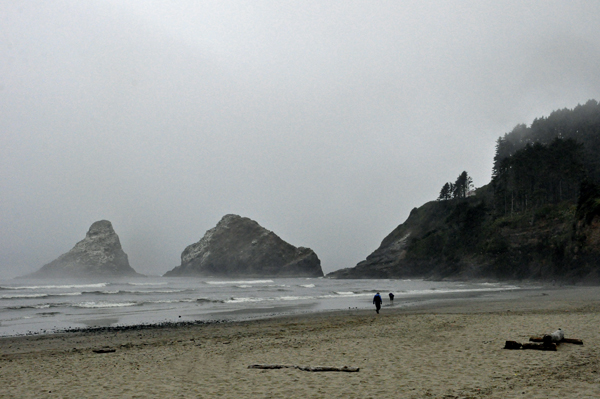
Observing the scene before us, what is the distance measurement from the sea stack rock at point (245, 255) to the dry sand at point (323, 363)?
141 metres

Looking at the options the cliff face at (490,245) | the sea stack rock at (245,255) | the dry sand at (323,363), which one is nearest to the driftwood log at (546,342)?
the dry sand at (323,363)

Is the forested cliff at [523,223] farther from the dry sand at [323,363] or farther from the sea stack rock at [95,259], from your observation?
the sea stack rock at [95,259]

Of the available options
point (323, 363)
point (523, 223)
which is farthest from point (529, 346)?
point (523, 223)

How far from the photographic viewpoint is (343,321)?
23469 millimetres

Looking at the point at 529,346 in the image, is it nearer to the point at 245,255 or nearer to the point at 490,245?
the point at 490,245

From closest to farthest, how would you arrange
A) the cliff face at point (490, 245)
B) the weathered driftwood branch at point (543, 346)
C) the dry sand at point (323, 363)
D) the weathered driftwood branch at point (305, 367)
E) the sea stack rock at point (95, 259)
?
the dry sand at point (323, 363) → the weathered driftwood branch at point (305, 367) → the weathered driftwood branch at point (543, 346) → the cliff face at point (490, 245) → the sea stack rock at point (95, 259)

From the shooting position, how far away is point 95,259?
151000 millimetres

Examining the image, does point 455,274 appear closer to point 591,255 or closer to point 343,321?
point 591,255

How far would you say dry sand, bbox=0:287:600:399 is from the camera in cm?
897

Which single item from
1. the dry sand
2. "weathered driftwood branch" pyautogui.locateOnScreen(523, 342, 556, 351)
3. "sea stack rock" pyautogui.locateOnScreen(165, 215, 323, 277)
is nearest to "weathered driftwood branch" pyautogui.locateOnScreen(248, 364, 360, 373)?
the dry sand

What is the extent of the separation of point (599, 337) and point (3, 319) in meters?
34.1

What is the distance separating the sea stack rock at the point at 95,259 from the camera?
149m

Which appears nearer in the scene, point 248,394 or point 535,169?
point 248,394

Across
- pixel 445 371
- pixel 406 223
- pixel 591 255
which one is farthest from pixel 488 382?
pixel 406 223
